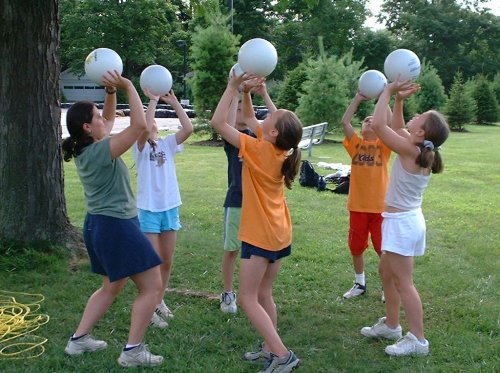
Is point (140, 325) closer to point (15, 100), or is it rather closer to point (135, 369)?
point (135, 369)

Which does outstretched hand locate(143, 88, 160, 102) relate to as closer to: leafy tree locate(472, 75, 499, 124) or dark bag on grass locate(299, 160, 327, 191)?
dark bag on grass locate(299, 160, 327, 191)

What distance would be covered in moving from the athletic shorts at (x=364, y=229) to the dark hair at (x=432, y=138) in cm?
115

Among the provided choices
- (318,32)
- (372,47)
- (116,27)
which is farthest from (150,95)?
(318,32)

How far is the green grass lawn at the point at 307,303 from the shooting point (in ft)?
12.1

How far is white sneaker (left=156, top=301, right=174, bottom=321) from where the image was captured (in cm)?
437

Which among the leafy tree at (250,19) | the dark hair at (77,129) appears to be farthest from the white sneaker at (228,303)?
the leafy tree at (250,19)

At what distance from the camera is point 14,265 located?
207 inches

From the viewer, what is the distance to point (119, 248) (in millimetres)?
3455

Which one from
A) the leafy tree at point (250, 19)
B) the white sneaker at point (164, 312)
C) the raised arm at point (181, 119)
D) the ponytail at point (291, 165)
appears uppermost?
the leafy tree at point (250, 19)

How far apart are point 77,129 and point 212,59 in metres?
15.6

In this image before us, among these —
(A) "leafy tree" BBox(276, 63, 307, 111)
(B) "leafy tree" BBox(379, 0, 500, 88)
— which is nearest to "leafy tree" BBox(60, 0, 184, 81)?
(B) "leafy tree" BBox(379, 0, 500, 88)

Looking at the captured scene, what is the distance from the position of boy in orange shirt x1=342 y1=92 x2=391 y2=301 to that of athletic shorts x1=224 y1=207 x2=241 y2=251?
105cm

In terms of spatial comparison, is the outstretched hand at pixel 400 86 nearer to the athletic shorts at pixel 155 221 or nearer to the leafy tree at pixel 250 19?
the athletic shorts at pixel 155 221

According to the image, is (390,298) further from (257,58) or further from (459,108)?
(459,108)
